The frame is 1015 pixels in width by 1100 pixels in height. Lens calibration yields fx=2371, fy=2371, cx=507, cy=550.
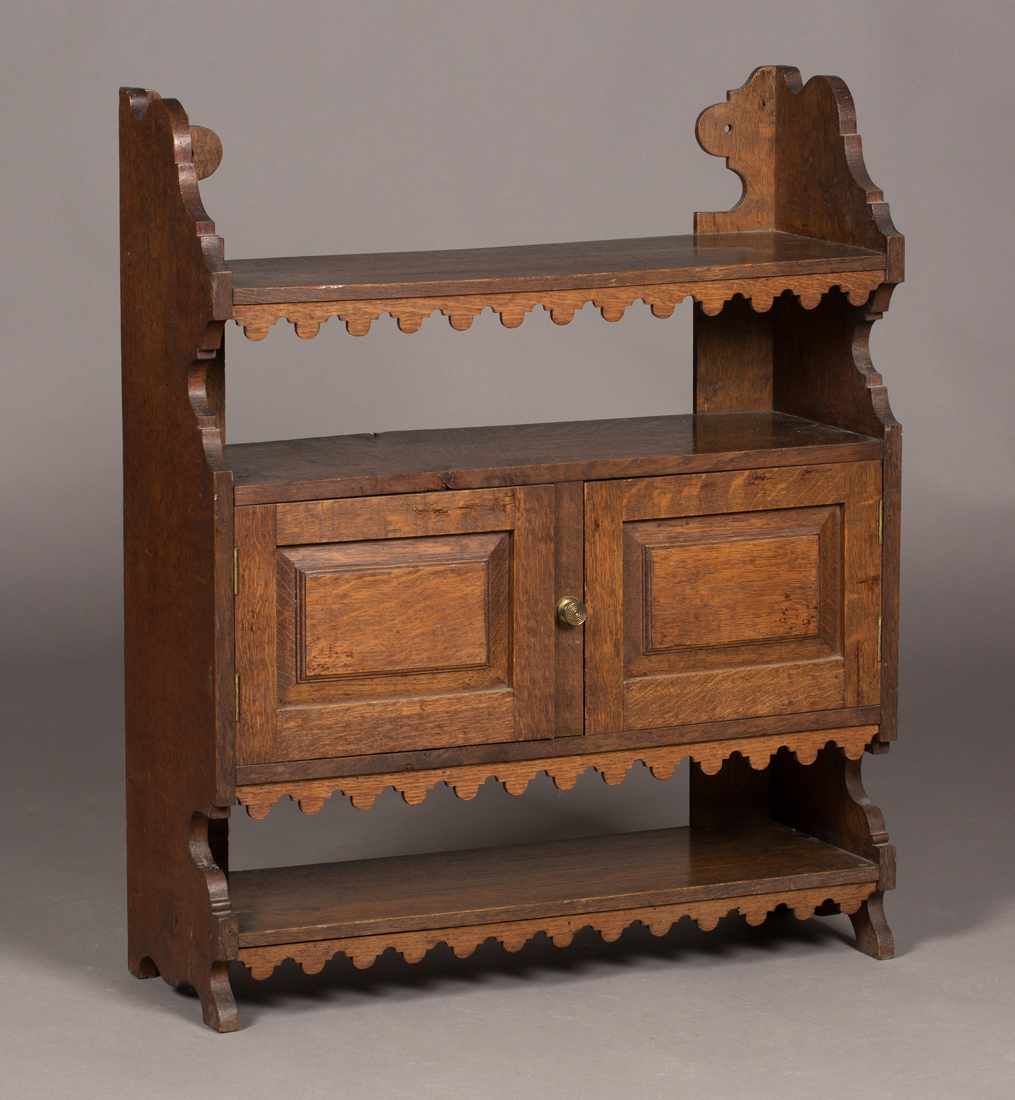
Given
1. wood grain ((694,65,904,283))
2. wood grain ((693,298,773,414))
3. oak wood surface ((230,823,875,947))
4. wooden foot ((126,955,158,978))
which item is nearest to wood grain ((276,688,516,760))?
oak wood surface ((230,823,875,947))

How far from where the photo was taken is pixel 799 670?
5016mm

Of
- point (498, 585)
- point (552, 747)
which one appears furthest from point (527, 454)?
point (552, 747)

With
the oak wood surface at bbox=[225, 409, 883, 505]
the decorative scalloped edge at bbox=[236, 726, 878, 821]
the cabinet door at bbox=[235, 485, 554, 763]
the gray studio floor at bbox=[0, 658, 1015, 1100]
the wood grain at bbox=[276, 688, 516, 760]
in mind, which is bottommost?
the gray studio floor at bbox=[0, 658, 1015, 1100]

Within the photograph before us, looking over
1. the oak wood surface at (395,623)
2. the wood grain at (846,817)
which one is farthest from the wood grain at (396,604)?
the wood grain at (846,817)

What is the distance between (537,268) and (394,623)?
2.55ft

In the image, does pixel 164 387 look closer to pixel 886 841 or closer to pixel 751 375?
pixel 751 375

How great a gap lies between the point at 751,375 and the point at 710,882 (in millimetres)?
1169

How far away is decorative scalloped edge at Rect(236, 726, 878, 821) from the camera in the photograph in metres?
4.73

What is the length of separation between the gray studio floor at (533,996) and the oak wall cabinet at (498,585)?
132 mm

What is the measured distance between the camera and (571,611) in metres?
4.79

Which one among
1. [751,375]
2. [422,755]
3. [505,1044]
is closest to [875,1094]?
[505,1044]

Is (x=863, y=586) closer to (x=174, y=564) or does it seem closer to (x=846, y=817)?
(x=846, y=817)

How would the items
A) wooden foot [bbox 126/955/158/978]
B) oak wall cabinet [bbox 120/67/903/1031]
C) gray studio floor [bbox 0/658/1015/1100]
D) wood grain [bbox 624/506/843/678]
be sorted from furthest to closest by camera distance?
1. wooden foot [bbox 126/955/158/978]
2. wood grain [bbox 624/506/843/678]
3. oak wall cabinet [bbox 120/67/903/1031]
4. gray studio floor [bbox 0/658/1015/1100]

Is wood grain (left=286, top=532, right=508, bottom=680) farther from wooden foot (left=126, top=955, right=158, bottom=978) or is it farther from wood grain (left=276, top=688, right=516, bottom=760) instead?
wooden foot (left=126, top=955, right=158, bottom=978)
